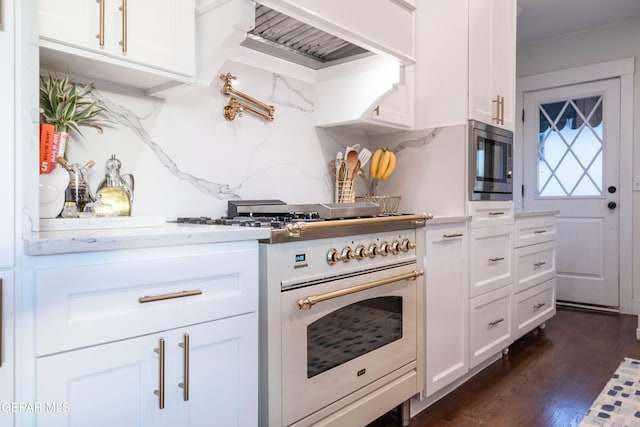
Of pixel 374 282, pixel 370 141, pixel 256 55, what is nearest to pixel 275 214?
pixel 374 282

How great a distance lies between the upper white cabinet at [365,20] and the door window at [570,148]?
2.74 meters

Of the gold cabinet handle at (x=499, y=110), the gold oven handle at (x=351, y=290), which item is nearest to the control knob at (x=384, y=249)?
the gold oven handle at (x=351, y=290)

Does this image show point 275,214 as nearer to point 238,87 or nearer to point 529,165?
point 238,87

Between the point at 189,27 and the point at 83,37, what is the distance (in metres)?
0.35

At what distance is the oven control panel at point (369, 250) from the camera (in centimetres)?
149

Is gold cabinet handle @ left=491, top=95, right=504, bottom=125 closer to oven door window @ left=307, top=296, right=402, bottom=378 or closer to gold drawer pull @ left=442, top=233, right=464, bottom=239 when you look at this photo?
gold drawer pull @ left=442, top=233, right=464, bottom=239

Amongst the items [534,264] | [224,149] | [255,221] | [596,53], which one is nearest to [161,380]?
[255,221]

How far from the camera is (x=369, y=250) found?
164 cm

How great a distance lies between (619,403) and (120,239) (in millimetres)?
2309

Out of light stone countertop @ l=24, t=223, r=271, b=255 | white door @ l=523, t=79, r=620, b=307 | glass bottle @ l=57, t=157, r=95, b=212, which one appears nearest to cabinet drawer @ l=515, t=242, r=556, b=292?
white door @ l=523, t=79, r=620, b=307

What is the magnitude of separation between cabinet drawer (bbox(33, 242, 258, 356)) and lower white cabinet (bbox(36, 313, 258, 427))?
3 centimetres

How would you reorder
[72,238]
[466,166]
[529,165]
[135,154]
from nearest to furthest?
[72,238] → [135,154] → [466,166] → [529,165]

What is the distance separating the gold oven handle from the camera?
1373 millimetres

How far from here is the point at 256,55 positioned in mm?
1964
